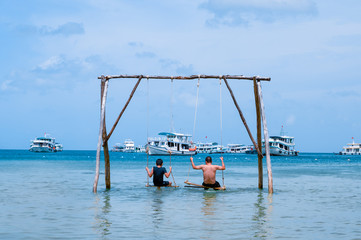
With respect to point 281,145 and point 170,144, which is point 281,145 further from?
point 170,144

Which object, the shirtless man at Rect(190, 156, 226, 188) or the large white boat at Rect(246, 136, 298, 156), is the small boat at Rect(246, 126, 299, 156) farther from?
the shirtless man at Rect(190, 156, 226, 188)

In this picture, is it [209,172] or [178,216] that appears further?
[209,172]

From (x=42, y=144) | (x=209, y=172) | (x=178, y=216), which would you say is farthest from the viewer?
(x=42, y=144)

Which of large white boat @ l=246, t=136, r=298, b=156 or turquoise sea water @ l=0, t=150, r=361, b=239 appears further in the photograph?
large white boat @ l=246, t=136, r=298, b=156

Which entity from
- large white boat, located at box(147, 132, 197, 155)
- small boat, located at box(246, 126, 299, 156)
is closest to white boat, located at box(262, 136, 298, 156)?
small boat, located at box(246, 126, 299, 156)

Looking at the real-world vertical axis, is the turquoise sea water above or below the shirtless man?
below

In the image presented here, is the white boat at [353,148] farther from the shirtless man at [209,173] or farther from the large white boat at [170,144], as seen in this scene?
the shirtless man at [209,173]

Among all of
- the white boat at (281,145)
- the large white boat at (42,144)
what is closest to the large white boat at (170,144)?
the white boat at (281,145)

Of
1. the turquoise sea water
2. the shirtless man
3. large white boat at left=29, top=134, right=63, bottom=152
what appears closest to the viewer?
the turquoise sea water

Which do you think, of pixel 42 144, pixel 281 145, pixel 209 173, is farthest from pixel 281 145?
pixel 209 173

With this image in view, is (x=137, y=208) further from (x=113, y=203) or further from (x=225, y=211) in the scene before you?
(x=225, y=211)

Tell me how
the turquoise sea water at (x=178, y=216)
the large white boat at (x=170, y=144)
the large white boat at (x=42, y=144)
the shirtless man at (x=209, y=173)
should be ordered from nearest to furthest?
the turquoise sea water at (x=178, y=216) < the shirtless man at (x=209, y=173) < the large white boat at (x=170, y=144) < the large white boat at (x=42, y=144)

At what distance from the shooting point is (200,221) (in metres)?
12.5

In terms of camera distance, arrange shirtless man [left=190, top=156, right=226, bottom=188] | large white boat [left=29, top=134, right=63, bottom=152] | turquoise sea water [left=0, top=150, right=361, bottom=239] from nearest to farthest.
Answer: turquoise sea water [left=0, top=150, right=361, bottom=239], shirtless man [left=190, top=156, right=226, bottom=188], large white boat [left=29, top=134, right=63, bottom=152]
